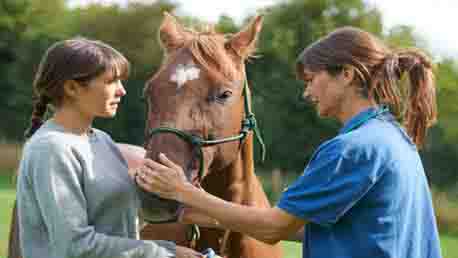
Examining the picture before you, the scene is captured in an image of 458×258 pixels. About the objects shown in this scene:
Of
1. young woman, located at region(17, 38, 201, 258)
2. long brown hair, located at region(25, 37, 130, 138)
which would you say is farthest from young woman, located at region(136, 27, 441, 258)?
long brown hair, located at region(25, 37, 130, 138)

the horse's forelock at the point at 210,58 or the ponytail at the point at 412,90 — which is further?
the horse's forelock at the point at 210,58

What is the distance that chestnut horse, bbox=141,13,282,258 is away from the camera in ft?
10.0

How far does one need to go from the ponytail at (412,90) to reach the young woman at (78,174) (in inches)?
37.2

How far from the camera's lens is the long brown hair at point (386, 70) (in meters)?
2.50

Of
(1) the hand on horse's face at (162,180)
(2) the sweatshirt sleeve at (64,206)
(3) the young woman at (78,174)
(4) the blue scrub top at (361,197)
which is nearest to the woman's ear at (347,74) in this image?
(4) the blue scrub top at (361,197)

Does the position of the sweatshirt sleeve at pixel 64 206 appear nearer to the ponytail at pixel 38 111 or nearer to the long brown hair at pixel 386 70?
the ponytail at pixel 38 111

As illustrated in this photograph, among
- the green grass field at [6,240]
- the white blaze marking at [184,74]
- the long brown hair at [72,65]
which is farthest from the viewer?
the green grass field at [6,240]

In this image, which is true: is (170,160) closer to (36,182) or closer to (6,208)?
(36,182)

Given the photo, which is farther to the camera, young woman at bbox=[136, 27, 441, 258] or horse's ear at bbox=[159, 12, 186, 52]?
horse's ear at bbox=[159, 12, 186, 52]

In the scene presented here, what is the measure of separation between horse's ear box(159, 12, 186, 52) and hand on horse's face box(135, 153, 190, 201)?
101cm

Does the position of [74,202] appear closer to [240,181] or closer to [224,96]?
[224,96]

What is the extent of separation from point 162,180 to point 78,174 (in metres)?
0.35

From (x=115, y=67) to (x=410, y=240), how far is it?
1.25m

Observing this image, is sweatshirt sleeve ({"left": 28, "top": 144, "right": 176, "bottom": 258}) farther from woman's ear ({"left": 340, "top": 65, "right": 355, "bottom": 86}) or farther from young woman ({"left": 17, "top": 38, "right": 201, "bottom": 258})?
woman's ear ({"left": 340, "top": 65, "right": 355, "bottom": 86})
